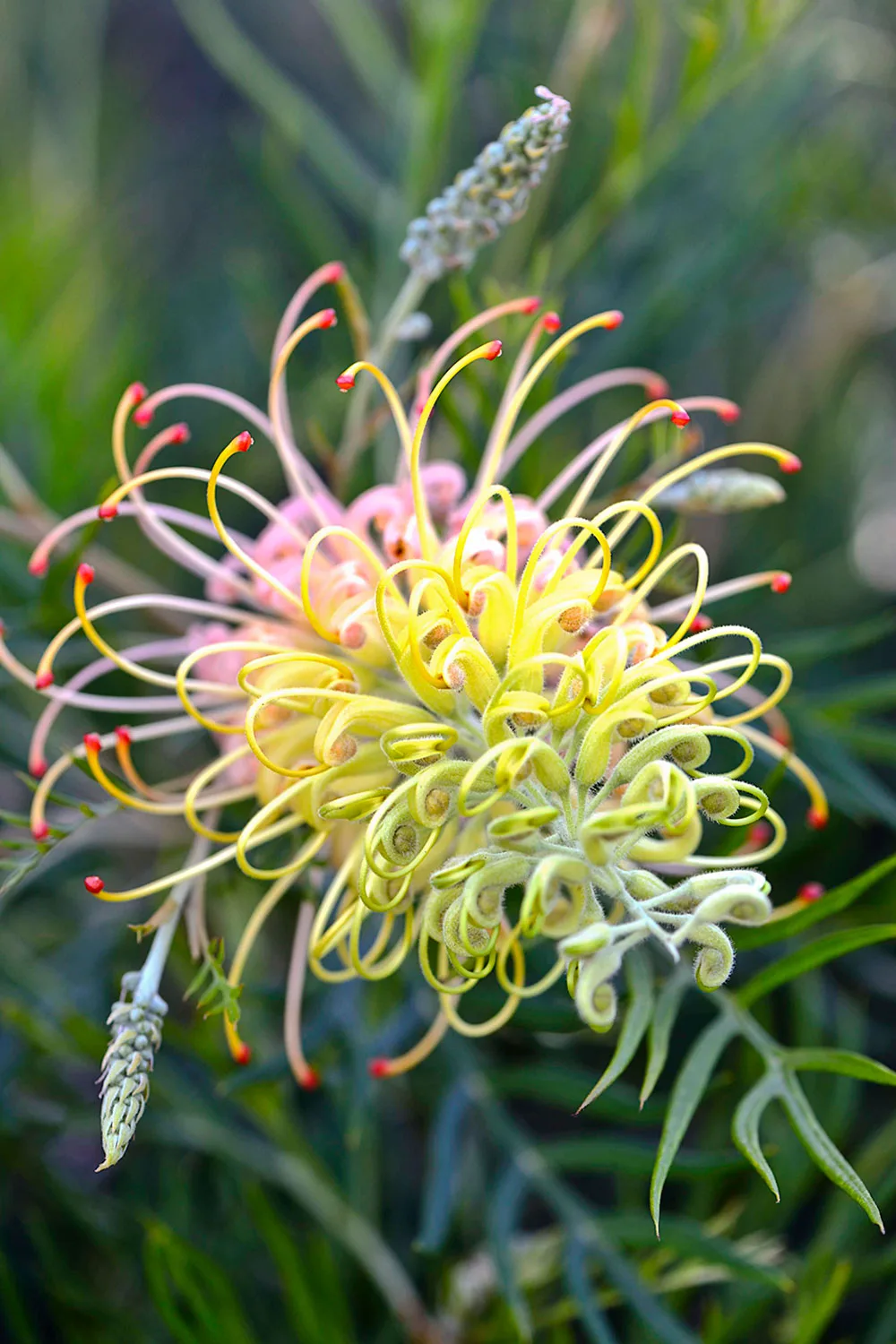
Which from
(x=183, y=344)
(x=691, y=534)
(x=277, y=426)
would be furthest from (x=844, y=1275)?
(x=183, y=344)

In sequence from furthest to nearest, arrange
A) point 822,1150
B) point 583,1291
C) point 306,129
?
1. point 306,129
2. point 583,1291
3. point 822,1150

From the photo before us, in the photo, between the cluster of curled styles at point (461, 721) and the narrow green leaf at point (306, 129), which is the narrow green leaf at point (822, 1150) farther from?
the narrow green leaf at point (306, 129)

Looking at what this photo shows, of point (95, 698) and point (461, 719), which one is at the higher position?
point (461, 719)

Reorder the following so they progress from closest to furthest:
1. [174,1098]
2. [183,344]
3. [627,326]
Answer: [174,1098], [627,326], [183,344]

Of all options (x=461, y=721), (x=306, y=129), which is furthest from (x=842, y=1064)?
(x=306, y=129)

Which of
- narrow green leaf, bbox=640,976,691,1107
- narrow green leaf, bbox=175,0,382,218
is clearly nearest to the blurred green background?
narrow green leaf, bbox=175,0,382,218

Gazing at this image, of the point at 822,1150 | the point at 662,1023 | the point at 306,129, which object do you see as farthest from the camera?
the point at 306,129

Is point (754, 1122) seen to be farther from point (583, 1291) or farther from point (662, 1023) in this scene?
point (583, 1291)

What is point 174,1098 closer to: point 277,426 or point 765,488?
point 277,426
